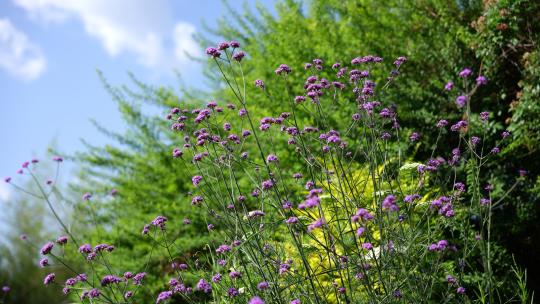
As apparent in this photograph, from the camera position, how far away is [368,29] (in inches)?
298

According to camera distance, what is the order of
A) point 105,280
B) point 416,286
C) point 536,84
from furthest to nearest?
point 536,84 → point 105,280 → point 416,286

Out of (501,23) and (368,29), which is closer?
(501,23)

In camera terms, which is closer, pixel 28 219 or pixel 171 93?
pixel 171 93

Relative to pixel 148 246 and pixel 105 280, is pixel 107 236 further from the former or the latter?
pixel 105 280

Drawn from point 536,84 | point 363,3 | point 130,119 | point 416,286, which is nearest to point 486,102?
point 536,84

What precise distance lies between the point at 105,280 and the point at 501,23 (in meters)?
5.37

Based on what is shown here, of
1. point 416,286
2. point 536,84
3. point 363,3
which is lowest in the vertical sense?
point 416,286

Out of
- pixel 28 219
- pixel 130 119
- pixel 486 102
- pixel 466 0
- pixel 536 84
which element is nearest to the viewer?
pixel 536 84

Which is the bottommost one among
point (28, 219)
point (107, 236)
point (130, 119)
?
point (107, 236)

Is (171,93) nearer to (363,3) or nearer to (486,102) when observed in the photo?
(363,3)

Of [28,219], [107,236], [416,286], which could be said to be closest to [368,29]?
[107,236]

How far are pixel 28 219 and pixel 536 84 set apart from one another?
13.5 m

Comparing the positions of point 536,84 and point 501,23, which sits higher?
point 501,23

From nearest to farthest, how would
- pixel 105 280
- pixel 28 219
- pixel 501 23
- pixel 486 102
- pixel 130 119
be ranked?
1. pixel 105 280
2. pixel 501 23
3. pixel 486 102
4. pixel 130 119
5. pixel 28 219
